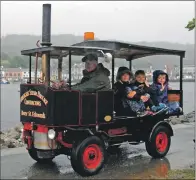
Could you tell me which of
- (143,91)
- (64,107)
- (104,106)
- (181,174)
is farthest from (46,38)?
(181,174)

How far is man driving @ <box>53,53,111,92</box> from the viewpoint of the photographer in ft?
23.9

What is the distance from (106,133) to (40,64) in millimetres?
1793

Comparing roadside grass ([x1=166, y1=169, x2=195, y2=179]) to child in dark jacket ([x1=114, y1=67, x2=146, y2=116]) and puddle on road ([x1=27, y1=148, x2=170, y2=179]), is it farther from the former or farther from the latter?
child in dark jacket ([x1=114, y1=67, x2=146, y2=116])

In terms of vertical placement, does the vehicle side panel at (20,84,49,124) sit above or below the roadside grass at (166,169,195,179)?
above

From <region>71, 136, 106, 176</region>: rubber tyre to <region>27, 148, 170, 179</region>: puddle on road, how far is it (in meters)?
0.12

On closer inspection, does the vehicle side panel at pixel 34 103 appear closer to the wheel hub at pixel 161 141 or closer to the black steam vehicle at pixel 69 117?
the black steam vehicle at pixel 69 117

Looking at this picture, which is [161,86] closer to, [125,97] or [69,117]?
[125,97]

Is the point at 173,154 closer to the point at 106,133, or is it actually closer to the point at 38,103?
the point at 106,133

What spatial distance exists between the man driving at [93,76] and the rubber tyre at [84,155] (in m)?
0.92

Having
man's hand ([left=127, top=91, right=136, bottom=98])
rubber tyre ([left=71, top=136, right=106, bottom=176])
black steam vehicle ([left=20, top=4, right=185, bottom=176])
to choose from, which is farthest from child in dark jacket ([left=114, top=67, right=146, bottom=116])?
rubber tyre ([left=71, top=136, right=106, bottom=176])

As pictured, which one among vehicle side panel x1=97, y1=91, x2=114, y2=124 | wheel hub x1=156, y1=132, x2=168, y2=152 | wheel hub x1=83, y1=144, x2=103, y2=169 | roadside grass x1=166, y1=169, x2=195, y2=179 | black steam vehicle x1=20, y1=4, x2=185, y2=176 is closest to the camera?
roadside grass x1=166, y1=169, x2=195, y2=179

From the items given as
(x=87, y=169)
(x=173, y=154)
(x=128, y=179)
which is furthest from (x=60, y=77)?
(x=173, y=154)

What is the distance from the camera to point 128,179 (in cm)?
679

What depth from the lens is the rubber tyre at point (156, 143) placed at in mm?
8344
